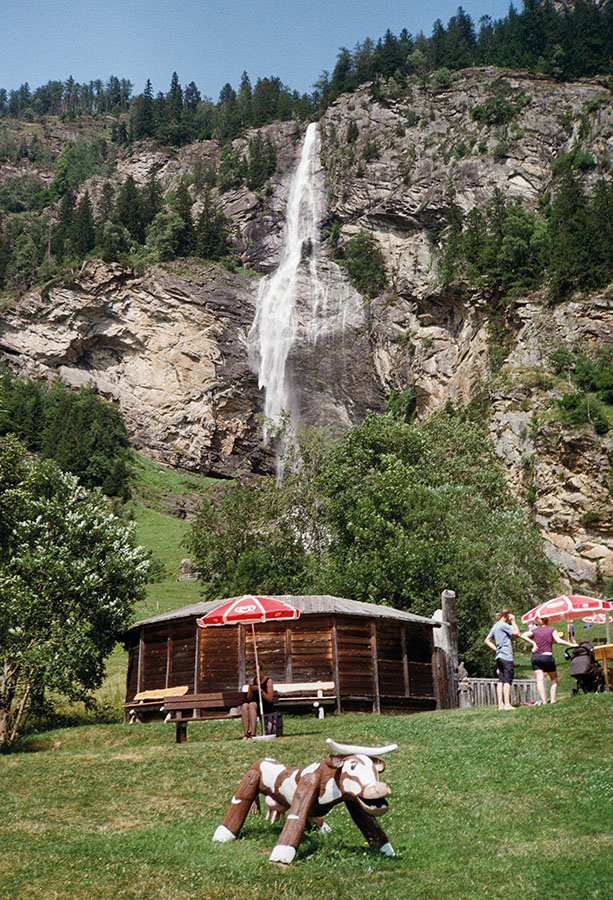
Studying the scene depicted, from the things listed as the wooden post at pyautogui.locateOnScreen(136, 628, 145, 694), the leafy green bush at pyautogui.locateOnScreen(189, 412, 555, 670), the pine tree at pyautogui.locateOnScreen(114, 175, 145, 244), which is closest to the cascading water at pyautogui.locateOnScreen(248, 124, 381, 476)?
the pine tree at pyautogui.locateOnScreen(114, 175, 145, 244)

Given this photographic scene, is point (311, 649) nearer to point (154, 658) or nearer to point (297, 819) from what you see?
point (154, 658)

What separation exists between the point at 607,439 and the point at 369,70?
82069mm

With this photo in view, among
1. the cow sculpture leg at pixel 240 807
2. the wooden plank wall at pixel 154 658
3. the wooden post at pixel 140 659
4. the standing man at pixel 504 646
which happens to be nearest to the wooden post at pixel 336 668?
the wooden plank wall at pixel 154 658

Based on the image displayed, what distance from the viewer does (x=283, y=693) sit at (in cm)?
2192

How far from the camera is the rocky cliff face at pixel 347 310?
87.8m

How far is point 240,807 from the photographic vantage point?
955 cm

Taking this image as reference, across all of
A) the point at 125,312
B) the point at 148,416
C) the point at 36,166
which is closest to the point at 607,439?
the point at 148,416

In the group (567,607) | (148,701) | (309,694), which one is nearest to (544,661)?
(567,607)

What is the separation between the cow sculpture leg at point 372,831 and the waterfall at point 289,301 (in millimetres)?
75995

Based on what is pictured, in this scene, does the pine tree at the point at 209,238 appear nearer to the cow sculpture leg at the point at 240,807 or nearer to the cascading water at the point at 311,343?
the cascading water at the point at 311,343

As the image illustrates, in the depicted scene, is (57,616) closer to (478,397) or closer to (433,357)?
(478,397)

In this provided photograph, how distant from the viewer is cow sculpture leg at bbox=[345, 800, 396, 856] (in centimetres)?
891

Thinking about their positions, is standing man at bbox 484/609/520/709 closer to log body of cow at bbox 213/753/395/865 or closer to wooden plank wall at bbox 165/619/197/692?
log body of cow at bbox 213/753/395/865

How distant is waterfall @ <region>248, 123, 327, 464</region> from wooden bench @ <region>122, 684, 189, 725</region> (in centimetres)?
6007
